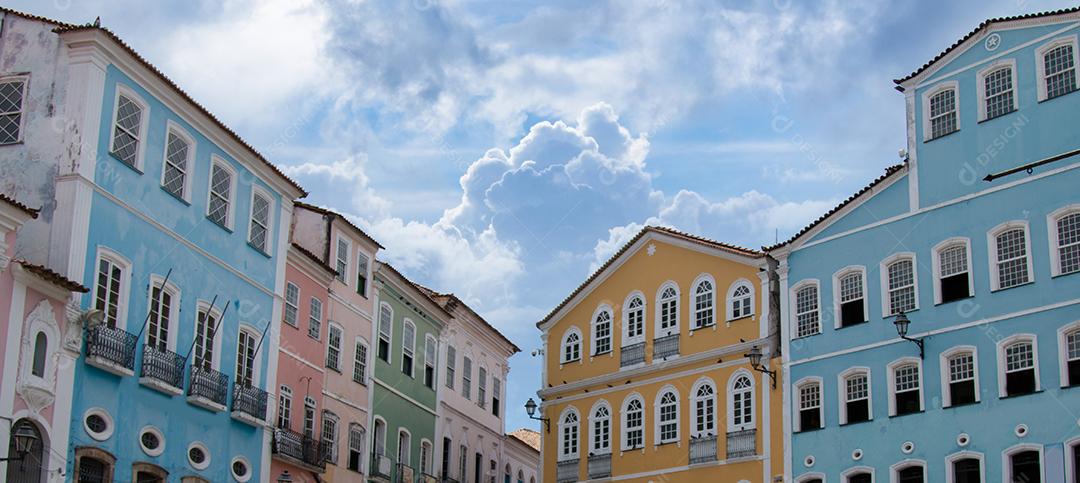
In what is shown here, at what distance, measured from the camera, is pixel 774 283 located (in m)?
43.2

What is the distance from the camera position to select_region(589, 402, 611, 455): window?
4691 cm

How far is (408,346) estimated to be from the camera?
50438 mm

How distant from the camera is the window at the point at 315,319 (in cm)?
4338

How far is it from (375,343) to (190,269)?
11.8m

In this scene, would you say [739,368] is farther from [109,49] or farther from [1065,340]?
[109,49]

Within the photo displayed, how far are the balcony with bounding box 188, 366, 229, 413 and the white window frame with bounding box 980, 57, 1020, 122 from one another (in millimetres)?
21730

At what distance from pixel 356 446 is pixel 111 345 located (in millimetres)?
14535

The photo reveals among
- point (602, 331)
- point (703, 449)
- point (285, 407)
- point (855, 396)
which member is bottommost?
point (703, 449)

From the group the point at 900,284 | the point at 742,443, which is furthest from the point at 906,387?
the point at 742,443

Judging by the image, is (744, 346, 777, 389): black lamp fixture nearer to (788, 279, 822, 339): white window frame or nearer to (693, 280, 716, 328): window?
(788, 279, 822, 339): white window frame

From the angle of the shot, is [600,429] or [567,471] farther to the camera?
[567,471]

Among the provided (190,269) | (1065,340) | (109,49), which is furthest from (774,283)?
(109,49)

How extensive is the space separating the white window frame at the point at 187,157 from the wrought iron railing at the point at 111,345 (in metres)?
4.42

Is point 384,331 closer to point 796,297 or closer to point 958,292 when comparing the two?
point 796,297
